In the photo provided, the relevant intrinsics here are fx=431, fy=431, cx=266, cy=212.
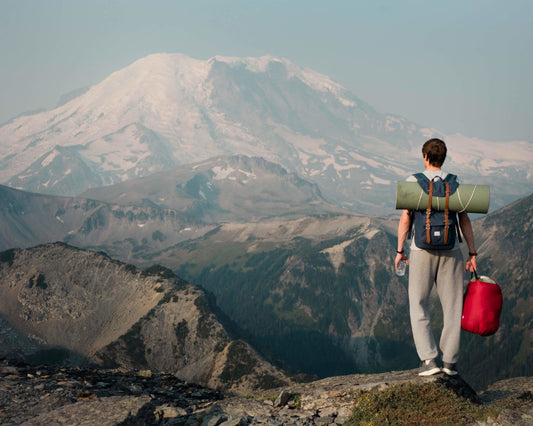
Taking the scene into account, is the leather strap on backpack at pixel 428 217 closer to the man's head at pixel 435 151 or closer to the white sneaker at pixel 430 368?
the man's head at pixel 435 151

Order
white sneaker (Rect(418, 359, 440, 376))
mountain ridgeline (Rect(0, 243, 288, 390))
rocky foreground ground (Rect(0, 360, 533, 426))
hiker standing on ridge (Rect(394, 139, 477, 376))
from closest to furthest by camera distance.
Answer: rocky foreground ground (Rect(0, 360, 533, 426)), hiker standing on ridge (Rect(394, 139, 477, 376)), white sneaker (Rect(418, 359, 440, 376)), mountain ridgeline (Rect(0, 243, 288, 390))

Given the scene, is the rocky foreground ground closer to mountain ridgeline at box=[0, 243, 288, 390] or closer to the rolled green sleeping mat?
the rolled green sleeping mat

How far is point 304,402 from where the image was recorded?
51.1 feet

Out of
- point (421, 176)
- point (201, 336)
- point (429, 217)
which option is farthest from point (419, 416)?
point (201, 336)

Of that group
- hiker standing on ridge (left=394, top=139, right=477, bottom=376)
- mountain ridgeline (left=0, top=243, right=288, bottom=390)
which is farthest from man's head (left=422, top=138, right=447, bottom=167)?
mountain ridgeline (left=0, top=243, right=288, bottom=390)

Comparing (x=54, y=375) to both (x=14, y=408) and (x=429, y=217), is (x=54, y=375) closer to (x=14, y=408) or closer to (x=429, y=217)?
(x=14, y=408)

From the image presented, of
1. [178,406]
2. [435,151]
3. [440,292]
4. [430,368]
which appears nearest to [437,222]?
[435,151]

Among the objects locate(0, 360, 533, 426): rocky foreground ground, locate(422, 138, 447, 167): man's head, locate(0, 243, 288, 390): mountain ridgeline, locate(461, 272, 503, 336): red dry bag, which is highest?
locate(422, 138, 447, 167): man's head

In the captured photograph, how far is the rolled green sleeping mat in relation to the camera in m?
12.8

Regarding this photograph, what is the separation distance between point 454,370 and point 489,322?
2.47 m

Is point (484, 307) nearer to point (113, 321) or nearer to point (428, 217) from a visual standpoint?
point (428, 217)

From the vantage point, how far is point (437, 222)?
12.9 meters

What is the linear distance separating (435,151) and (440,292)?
450cm

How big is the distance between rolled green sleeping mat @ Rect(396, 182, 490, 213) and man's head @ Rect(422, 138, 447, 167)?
1146 millimetres
